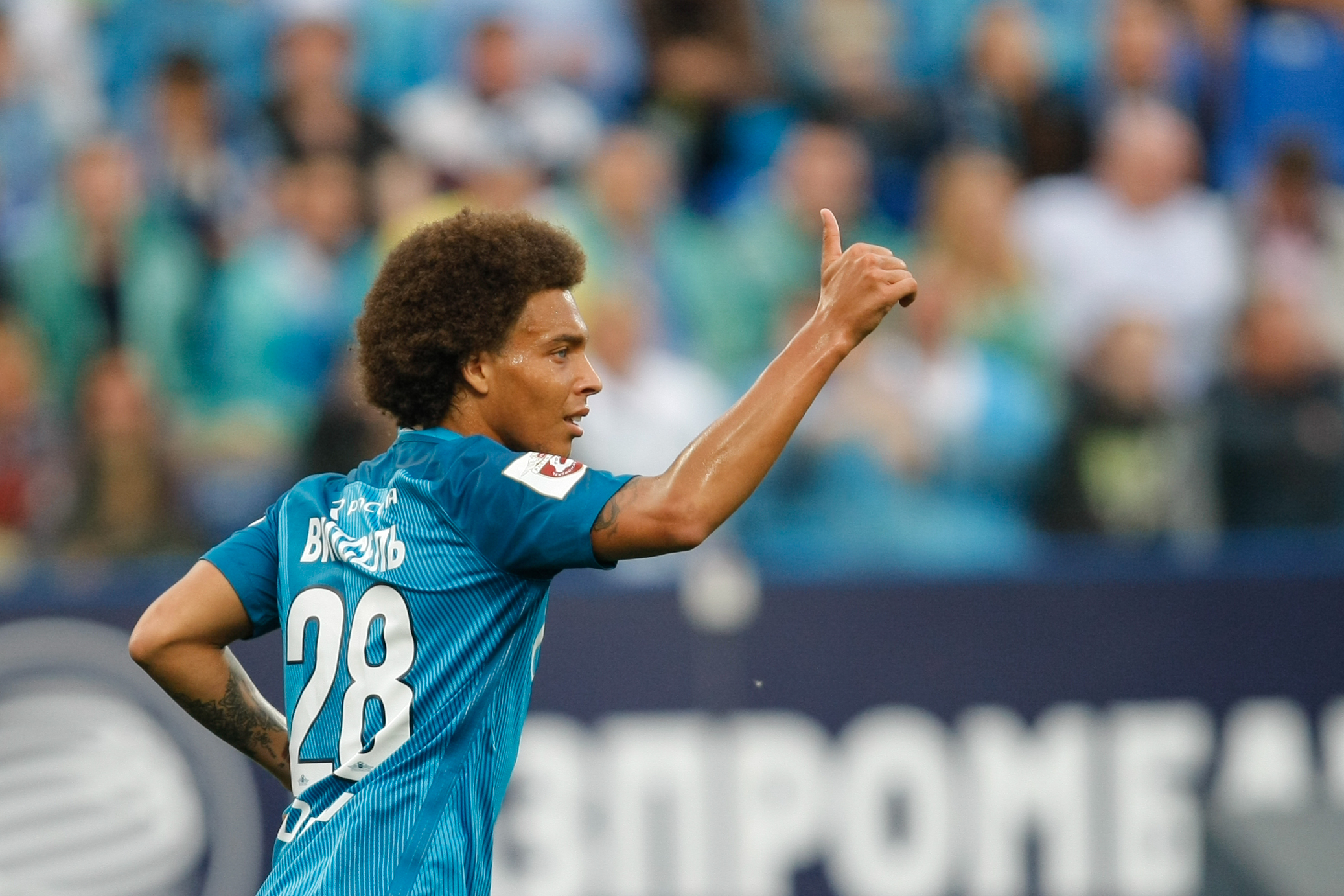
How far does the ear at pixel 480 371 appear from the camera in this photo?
3.06m

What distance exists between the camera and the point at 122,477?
7.19m

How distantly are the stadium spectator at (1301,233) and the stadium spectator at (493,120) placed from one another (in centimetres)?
364

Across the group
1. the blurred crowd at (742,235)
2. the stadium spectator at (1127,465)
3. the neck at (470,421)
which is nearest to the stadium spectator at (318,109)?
the blurred crowd at (742,235)

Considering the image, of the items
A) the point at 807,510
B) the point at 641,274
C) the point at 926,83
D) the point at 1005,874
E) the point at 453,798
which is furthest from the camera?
the point at 926,83

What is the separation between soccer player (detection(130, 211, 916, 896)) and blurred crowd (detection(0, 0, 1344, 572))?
4061mm

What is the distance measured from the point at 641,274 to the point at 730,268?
463mm

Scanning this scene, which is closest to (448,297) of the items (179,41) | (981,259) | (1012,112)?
(981,259)

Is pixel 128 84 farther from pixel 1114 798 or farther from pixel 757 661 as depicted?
pixel 1114 798

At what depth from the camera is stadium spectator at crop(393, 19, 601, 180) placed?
8.57 m

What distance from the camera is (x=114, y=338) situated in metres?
7.78

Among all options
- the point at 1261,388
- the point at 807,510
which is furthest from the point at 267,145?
the point at 1261,388

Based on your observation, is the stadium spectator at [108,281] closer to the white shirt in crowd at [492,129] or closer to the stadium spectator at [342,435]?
the stadium spectator at [342,435]

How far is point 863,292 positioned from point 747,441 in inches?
13.8

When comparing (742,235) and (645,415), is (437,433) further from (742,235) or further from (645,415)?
(742,235)
